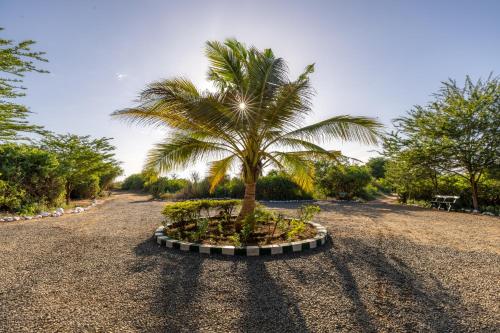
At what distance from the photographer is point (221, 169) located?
325 inches

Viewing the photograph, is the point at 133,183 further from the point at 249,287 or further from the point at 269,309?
the point at 269,309

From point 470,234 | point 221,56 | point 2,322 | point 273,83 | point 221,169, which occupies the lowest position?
point 2,322

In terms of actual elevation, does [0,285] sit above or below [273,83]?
below

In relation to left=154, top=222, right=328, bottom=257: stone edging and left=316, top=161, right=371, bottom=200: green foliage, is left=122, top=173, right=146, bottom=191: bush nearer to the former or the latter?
left=316, top=161, right=371, bottom=200: green foliage

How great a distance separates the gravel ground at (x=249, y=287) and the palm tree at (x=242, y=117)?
226 cm

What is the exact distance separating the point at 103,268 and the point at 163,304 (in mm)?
1693

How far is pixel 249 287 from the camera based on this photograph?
143 inches

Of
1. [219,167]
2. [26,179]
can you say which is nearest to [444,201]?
[219,167]

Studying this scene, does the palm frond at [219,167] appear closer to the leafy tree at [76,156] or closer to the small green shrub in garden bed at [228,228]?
the small green shrub in garden bed at [228,228]

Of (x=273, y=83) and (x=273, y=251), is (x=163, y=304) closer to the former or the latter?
(x=273, y=251)

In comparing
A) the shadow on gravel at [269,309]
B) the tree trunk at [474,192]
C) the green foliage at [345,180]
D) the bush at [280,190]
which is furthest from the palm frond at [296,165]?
the tree trunk at [474,192]

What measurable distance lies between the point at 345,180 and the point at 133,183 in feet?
66.0

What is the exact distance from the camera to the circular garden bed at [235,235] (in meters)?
5.15

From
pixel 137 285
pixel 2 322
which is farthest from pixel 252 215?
pixel 2 322
